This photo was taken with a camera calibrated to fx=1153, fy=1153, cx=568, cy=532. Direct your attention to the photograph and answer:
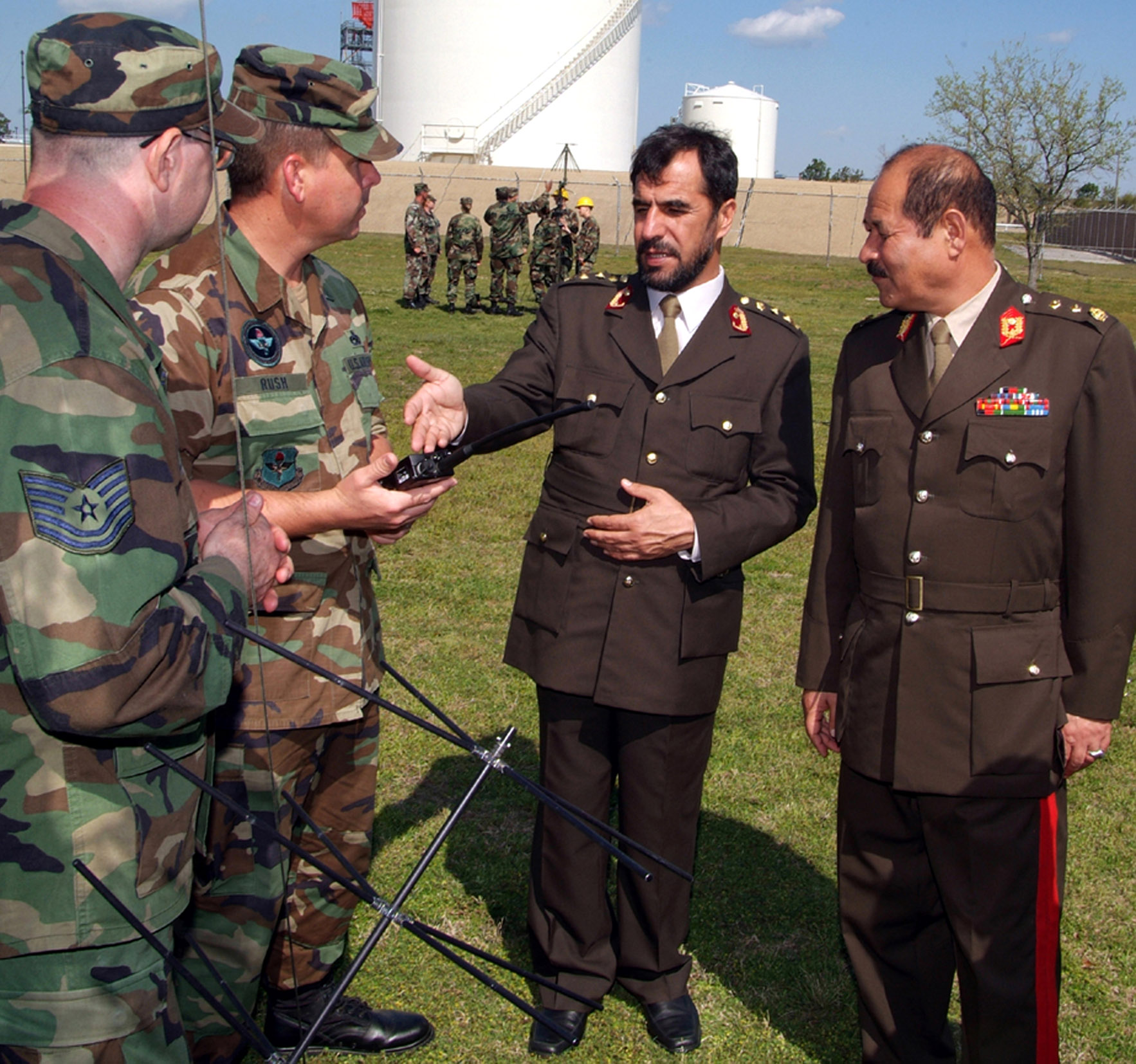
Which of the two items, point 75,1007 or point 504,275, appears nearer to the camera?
point 75,1007

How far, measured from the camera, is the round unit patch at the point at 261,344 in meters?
2.68

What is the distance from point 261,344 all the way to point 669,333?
1205 mm

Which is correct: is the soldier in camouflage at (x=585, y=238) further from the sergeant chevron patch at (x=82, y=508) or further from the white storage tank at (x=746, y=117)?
the white storage tank at (x=746, y=117)

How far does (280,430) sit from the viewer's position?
2.70 metres

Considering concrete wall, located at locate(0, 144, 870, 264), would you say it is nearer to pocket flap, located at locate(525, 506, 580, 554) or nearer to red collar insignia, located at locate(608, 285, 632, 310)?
red collar insignia, located at locate(608, 285, 632, 310)

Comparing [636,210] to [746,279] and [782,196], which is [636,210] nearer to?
[746,279]

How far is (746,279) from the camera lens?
26516 mm

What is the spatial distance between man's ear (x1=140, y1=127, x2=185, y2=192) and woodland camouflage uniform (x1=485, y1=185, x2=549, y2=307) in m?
17.9

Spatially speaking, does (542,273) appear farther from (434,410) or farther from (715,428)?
(434,410)

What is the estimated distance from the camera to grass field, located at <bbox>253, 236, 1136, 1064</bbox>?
3.41 metres

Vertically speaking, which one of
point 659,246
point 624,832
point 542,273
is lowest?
point 624,832

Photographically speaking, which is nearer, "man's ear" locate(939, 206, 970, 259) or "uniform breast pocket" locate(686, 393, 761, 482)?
"man's ear" locate(939, 206, 970, 259)

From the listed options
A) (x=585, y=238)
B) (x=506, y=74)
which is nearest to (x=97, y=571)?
(x=585, y=238)

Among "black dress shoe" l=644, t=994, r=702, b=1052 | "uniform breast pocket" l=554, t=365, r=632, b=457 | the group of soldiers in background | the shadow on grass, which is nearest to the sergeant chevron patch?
"uniform breast pocket" l=554, t=365, r=632, b=457
